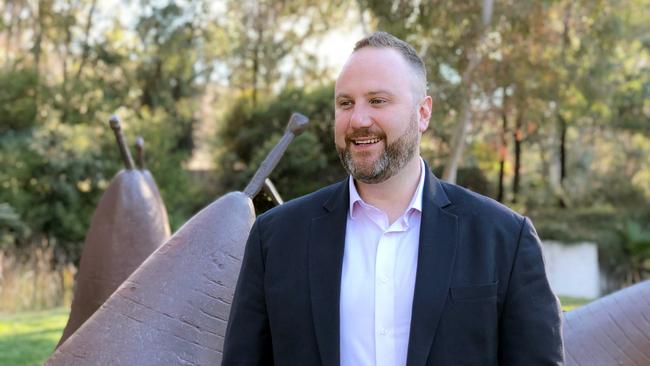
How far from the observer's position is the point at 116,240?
4566mm

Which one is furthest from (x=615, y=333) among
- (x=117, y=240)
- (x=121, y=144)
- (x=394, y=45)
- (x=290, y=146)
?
(x=290, y=146)

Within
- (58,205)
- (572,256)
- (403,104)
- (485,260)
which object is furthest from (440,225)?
(572,256)

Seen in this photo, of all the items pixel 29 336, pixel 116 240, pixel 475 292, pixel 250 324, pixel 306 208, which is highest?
pixel 306 208

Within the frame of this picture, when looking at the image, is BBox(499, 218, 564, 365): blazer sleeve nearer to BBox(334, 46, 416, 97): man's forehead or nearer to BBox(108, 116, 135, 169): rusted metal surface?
BBox(334, 46, 416, 97): man's forehead

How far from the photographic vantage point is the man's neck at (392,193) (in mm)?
1919

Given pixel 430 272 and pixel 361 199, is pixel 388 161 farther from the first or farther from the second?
pixel 430 272

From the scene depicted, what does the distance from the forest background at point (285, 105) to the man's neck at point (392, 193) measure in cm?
926

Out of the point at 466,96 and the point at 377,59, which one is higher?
the point at 466,96

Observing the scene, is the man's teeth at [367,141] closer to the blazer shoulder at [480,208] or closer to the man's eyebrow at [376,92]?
the man's eyebrow at [376,92]

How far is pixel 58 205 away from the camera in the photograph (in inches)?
580

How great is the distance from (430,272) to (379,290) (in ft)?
0.38

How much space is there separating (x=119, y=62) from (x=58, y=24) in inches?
88.1

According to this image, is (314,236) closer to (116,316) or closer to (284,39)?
(116,316)

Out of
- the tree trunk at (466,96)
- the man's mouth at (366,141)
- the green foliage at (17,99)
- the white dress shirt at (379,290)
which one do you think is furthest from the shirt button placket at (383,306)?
the green foliage at (17,99)
